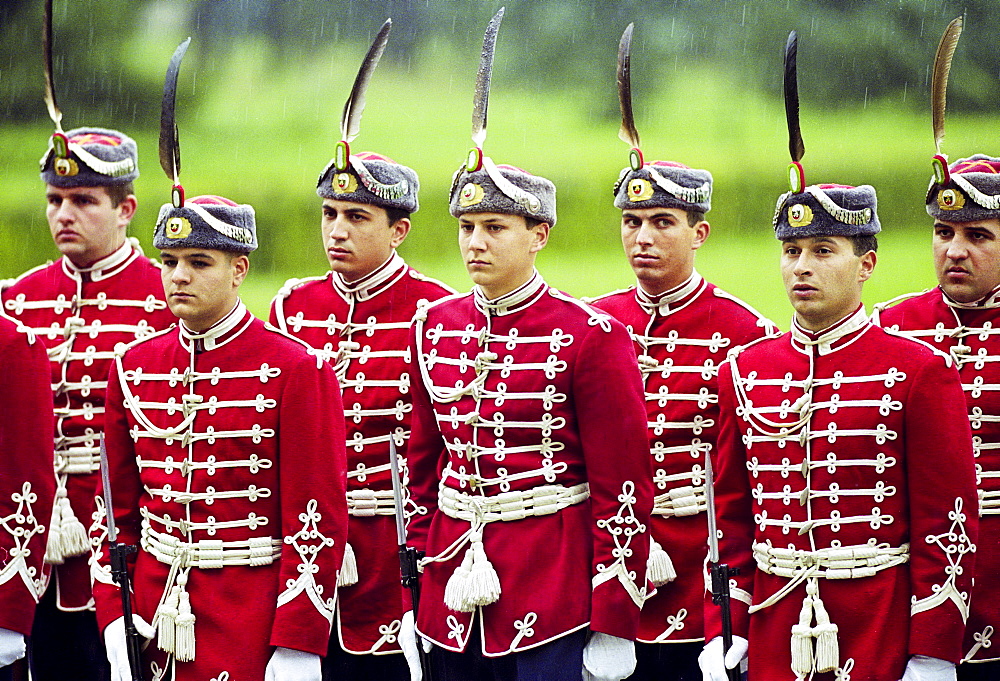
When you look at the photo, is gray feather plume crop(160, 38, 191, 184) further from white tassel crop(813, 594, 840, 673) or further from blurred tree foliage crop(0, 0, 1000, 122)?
blurred tree foliage crop(0, 0, 1000, 122)

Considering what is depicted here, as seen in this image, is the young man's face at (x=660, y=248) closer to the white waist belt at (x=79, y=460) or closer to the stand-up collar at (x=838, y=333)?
the stand-up collar at (x=838, y=333)

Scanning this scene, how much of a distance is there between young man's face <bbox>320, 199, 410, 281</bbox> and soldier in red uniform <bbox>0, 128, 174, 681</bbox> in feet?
2.20

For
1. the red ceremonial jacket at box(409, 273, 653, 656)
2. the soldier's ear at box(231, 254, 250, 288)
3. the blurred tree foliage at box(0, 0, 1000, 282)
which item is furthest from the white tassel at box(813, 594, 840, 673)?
the blurred tree foliage at box(0, 0, 1000, 282)

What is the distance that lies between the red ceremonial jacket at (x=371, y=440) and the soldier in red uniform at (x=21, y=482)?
3.13ft

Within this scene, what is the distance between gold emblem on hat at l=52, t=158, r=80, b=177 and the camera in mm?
5477

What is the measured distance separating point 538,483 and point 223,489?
85 centimetres

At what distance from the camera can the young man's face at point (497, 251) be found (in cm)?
421

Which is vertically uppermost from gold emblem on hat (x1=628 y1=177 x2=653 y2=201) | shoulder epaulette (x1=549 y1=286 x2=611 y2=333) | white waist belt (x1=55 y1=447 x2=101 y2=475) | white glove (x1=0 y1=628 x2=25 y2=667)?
gold emblem on hat (x1=628 y1=177 x2=653 y2=201)

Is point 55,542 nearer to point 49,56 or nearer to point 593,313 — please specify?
point 49,56

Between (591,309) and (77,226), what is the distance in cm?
218

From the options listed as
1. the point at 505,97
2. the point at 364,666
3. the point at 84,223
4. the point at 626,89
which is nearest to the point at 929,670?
the point at 364,666

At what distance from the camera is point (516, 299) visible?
4234 mm

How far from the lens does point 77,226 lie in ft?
17.9

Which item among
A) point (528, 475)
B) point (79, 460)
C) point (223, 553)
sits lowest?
point (223, 553)
